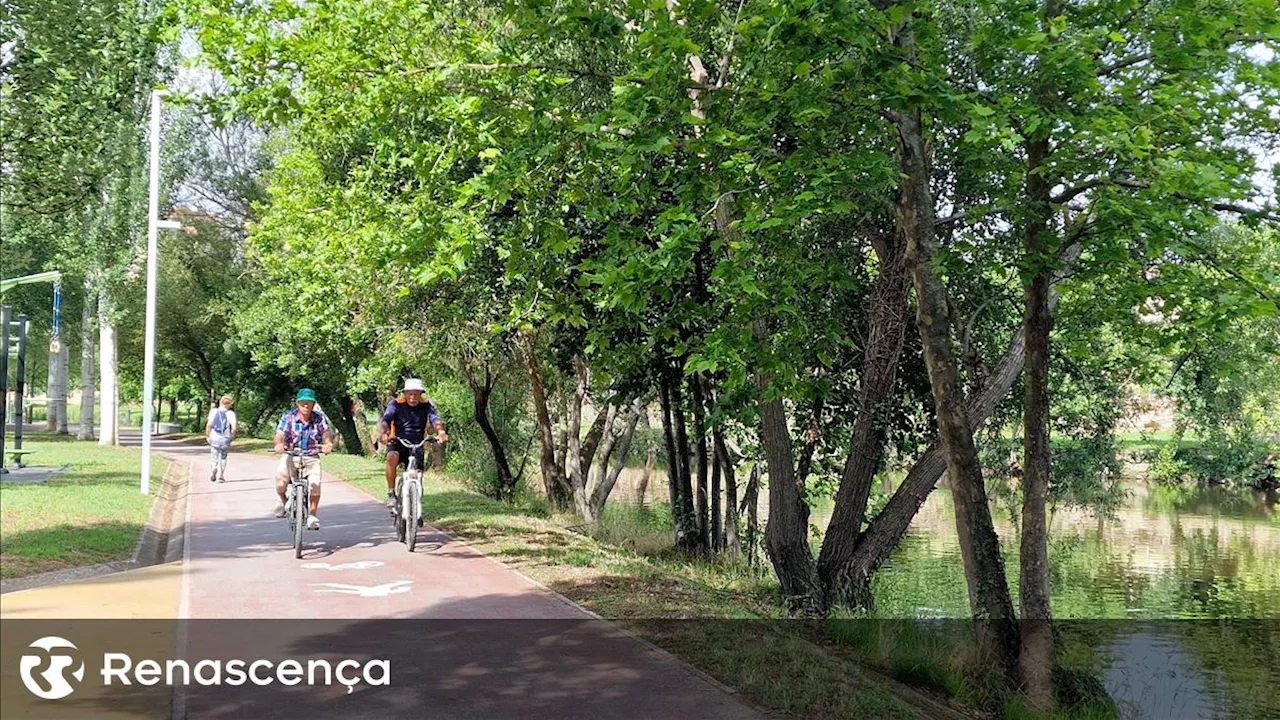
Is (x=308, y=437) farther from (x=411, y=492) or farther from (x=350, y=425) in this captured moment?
(x=350, y=425)

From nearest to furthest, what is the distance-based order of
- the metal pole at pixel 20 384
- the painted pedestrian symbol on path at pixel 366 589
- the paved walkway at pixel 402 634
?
1. the paved walkway at pixel 402 634
2. the metal pole at pixel 20 384
3. the painted pedestrian symbol on path at pixel 366 589

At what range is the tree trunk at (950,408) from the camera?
376 inches

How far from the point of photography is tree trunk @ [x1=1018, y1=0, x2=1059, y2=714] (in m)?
9.62


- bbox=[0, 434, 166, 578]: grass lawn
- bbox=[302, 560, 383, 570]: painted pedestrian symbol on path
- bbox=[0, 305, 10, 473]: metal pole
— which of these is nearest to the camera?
bbox=[0, 434, 166, 578]: grass lawn

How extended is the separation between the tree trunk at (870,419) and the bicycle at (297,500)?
20.3 ft

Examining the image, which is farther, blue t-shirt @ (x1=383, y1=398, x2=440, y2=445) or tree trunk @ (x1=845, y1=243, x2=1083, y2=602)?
blue t-shirt @ (x1=383, y1=398, x2=440, y2=445)

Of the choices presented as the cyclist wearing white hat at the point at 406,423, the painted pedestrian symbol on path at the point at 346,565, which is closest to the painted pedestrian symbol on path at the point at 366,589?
the painted pedestrian symbol on path at the point at 346,565

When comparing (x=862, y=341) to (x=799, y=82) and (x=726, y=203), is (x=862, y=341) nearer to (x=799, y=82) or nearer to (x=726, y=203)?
(x=726, y=203)

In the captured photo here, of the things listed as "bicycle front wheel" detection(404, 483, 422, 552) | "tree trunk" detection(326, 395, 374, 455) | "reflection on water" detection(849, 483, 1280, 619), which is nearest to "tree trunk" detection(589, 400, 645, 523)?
"reflection on water" detection(849, 483, 1280, 619)

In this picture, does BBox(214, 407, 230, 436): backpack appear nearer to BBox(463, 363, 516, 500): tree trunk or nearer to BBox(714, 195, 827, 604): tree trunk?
BBox(463, 363, 516, 500): tree trunk

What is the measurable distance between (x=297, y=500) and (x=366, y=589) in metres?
2.50

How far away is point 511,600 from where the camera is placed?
10.0m

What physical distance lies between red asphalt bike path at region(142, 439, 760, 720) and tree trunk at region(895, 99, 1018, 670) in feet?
11.9

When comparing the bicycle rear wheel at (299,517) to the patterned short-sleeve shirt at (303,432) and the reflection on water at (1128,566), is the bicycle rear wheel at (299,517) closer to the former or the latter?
the patterned short-sleeve shirt at (303,432)
